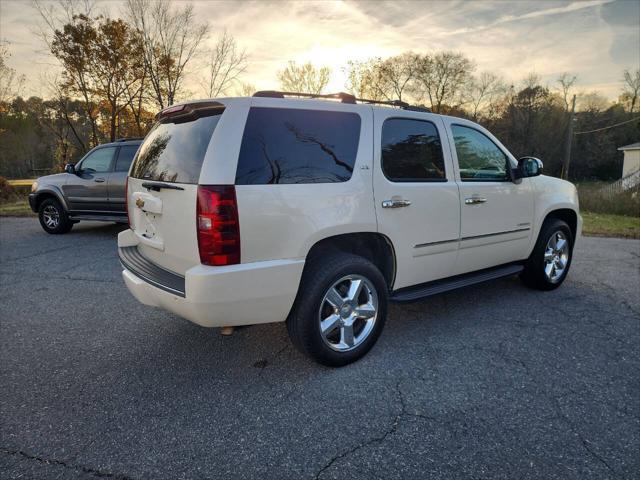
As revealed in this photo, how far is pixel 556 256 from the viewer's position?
4.76m

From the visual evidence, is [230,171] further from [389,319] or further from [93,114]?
[93,114]

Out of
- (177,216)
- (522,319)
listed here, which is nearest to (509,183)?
(522,319)

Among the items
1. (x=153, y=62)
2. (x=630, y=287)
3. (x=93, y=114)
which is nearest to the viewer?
(x=630, y=287)

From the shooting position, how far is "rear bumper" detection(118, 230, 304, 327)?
2.43m

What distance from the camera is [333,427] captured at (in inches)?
92.3

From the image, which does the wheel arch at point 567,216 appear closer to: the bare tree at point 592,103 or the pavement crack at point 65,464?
the pavement crack at point 65,464

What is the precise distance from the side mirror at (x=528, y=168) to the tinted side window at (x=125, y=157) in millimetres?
7323

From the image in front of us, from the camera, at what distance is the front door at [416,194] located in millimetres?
3121

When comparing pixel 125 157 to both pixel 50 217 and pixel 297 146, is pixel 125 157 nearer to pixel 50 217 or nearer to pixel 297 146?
pixel 50 217

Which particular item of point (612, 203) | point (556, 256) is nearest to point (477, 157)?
point (556, 256)

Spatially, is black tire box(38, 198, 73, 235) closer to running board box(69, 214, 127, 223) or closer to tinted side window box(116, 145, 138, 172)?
running board box(69, 214, 127, 223)

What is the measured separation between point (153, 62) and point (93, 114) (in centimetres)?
484

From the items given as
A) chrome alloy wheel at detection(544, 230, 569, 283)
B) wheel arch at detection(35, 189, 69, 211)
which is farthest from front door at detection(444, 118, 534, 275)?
wheel arch at detection(35, 189, 69, 211)

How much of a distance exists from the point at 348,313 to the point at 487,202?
74.1 inches
